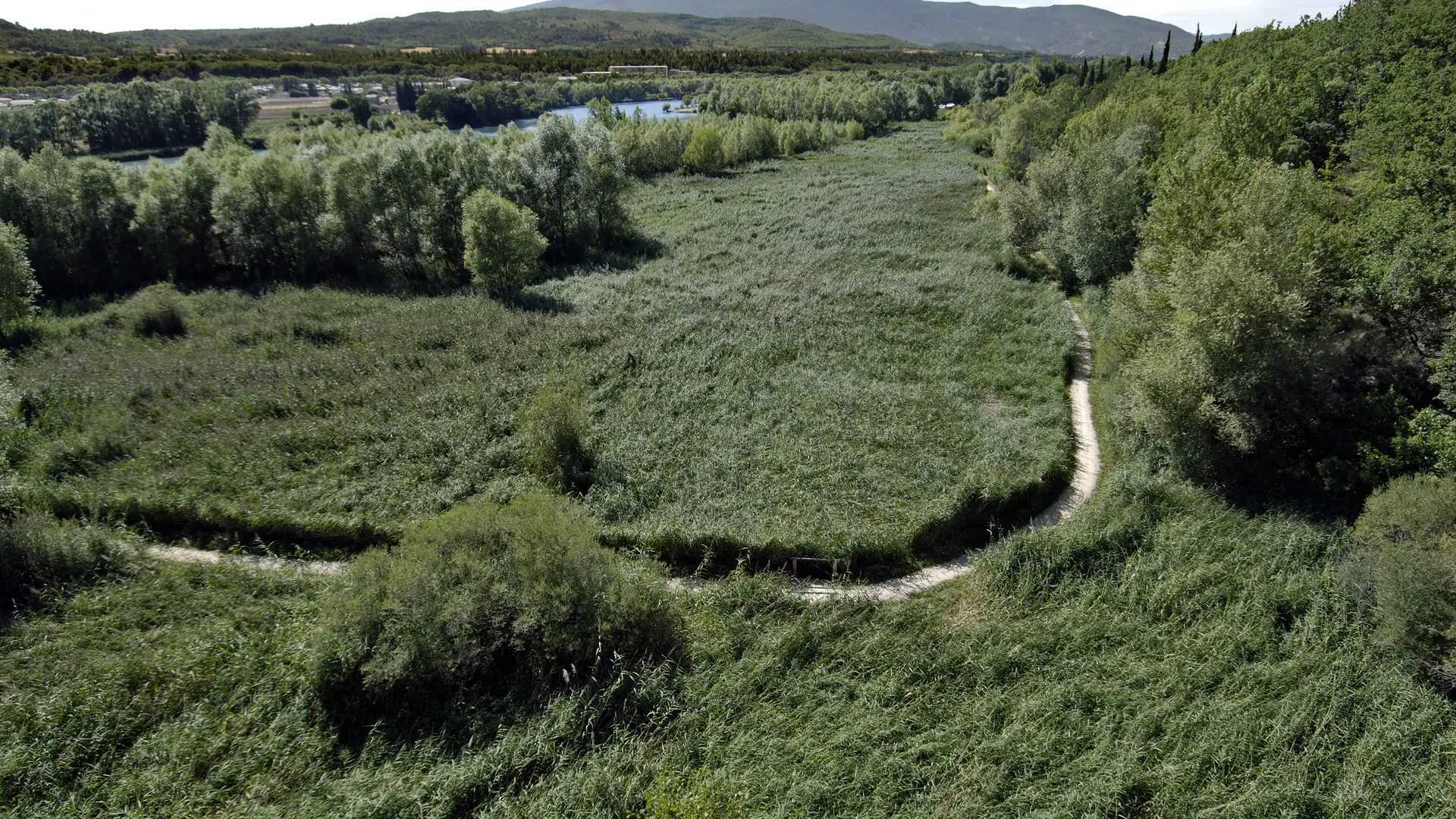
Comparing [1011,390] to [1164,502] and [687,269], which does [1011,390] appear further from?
[687,269]

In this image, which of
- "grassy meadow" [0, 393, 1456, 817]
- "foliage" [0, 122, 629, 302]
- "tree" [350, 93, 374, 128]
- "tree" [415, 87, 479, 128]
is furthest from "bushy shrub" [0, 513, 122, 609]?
"tree" [415, 87, 479, 128]

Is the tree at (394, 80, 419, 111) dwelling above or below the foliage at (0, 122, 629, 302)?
above

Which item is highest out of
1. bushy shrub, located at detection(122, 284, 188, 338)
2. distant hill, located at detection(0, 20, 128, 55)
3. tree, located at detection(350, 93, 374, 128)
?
distant hill, located at detection(0, 20, 128, 55)

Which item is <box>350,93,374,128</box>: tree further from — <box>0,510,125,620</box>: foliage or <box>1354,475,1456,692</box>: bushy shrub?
<box>1354,475,1456,692</box>: bushy shrub

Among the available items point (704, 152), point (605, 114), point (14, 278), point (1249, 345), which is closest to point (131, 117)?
point (605, 114)

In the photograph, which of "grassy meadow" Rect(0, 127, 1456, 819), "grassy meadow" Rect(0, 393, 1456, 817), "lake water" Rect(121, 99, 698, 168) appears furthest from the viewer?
"lake water" Rect(121, 99, 698, 168)

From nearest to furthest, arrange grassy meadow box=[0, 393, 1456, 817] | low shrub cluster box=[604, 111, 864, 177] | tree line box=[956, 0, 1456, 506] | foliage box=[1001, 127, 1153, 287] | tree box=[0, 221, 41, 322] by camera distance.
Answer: grassy meadow box=[0, 393, 1456, 817]
tree line box=[956, 0, 1456, 506]
tree box=[0, 221, 41, 322]
foliage box=[1001, 127, 1153, 287]
low shrub cluster box=[604, 111, 864, 177]

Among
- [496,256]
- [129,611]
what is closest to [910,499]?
[129,611]
